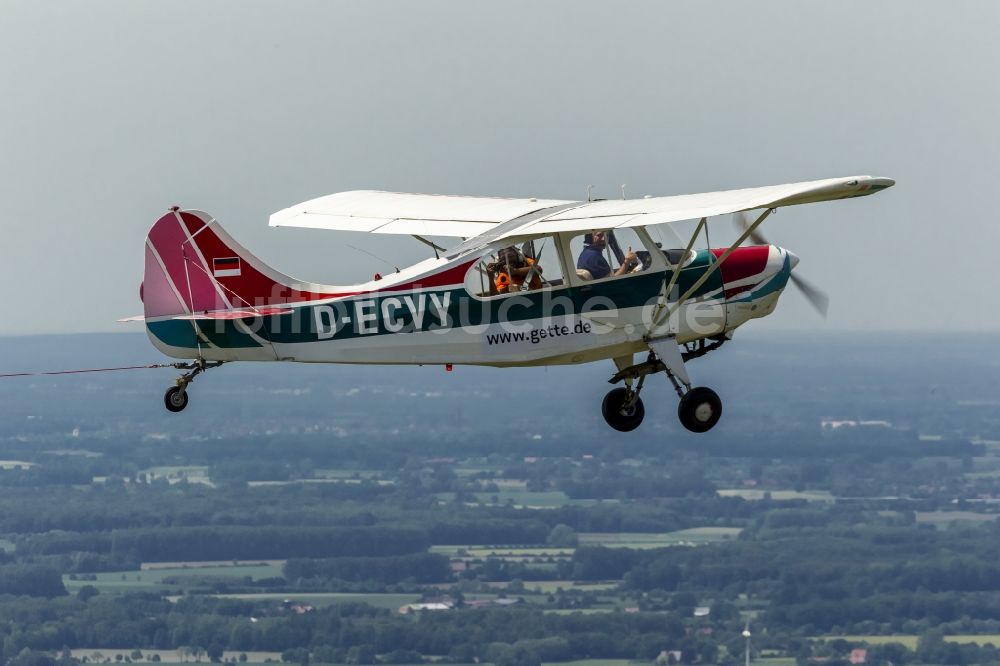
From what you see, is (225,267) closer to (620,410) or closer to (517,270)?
(517,270)

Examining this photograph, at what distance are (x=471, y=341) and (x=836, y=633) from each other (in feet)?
Result: 337

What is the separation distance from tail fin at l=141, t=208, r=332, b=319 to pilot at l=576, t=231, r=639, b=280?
3.08m

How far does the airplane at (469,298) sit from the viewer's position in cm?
1962

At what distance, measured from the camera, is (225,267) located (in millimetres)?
19844

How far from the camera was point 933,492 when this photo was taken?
179 m

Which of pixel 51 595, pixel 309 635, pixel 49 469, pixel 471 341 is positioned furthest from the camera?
pixel 49 469

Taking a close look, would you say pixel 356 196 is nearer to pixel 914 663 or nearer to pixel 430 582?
pixel 914 663

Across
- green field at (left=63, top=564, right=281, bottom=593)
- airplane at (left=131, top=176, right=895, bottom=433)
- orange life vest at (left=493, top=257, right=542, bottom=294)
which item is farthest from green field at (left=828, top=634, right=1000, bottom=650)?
orange life vest at (left=493, top=257, right=542, bottom=294)

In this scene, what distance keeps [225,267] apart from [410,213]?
435cm

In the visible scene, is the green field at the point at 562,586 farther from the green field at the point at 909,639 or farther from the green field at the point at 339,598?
the green field at the point at 909,639

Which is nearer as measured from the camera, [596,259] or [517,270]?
[517,270]

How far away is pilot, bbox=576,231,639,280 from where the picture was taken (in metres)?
20.3

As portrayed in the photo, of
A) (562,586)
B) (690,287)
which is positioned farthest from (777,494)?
(690,287)

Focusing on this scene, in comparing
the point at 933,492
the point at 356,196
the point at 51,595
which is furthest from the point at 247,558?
the point at 356,196
